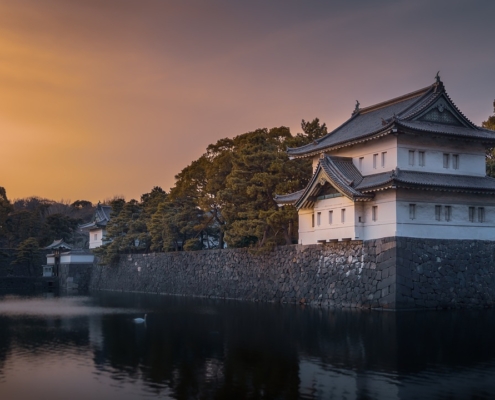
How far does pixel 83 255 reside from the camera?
182ft

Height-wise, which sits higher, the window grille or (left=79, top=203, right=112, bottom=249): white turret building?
(left=79, top=203, right=112, bottom=249): white turret building

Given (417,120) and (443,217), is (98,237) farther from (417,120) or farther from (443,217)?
(443,217)

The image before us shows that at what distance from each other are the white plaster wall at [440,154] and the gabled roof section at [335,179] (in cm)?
194

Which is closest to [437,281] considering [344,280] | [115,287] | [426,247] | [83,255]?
[426,247]

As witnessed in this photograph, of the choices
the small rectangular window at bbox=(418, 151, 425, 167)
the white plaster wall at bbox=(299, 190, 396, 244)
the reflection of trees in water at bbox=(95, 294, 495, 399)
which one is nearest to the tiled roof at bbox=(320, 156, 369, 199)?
the white plaster wall at bbox=(299, 190, 396, 244)

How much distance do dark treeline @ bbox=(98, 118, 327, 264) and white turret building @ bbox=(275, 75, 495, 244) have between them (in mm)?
3530

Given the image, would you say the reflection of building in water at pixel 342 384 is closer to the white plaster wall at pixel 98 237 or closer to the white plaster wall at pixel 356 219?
the white plaster wall at pixel 356 219

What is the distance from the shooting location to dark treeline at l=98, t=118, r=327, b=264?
31.3 m

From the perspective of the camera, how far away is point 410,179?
24625mm

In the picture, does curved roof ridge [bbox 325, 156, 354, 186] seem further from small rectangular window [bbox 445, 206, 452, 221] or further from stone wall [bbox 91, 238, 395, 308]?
small rectangular window [bbox 445, 206, 452, 221]

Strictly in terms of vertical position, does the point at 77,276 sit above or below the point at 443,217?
below

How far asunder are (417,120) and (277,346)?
12901 millimetres

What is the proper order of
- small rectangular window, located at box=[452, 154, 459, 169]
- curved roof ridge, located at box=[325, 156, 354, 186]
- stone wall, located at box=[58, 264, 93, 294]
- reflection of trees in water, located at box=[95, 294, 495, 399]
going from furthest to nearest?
1. stone wall, located at box=[58, 264, 93, 294]
2. small rectangular window, located at box=[452, 154, 459, 169]
3. curved roof ridge, located at box=[325, 156, 354, 186]
4. reflection of trees in water, located at box=[95, 294, 495, 399]

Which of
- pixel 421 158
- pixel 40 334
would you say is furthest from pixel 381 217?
pixel 40 334
